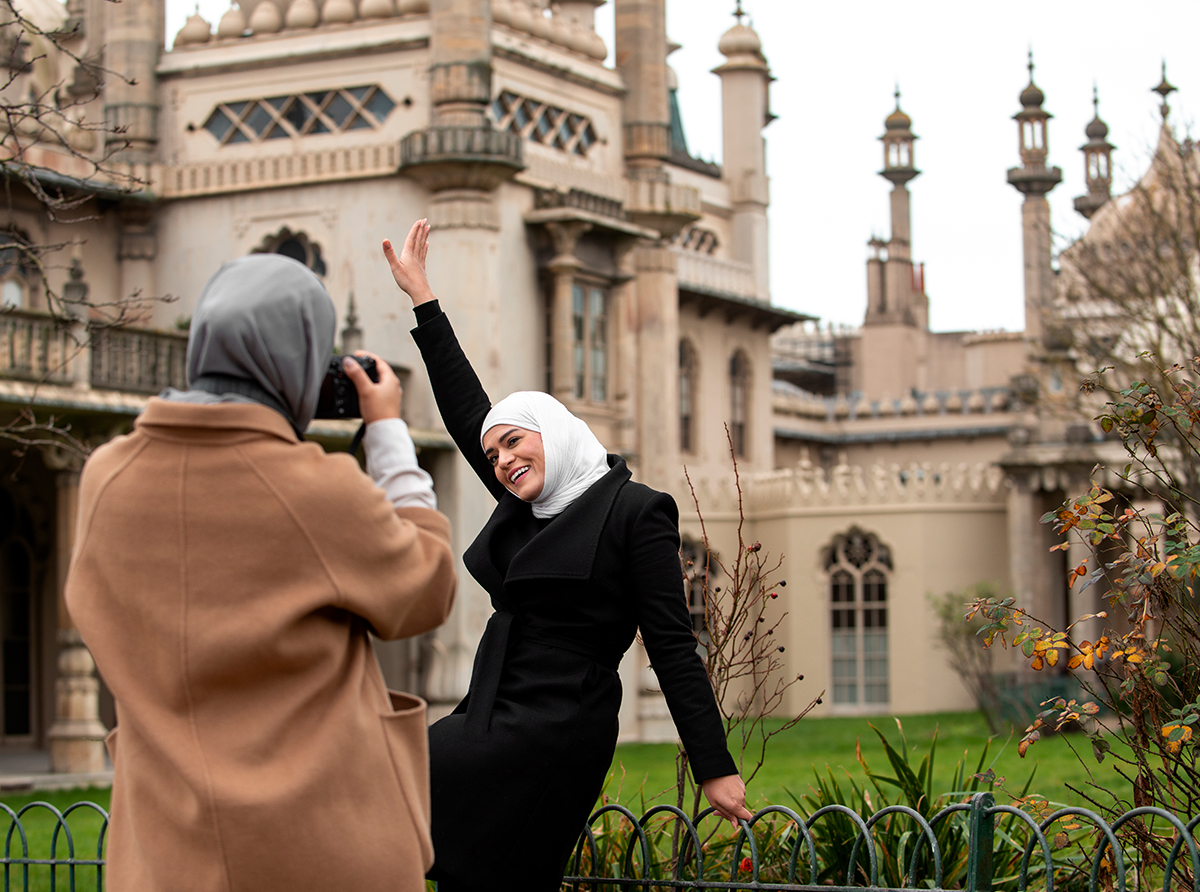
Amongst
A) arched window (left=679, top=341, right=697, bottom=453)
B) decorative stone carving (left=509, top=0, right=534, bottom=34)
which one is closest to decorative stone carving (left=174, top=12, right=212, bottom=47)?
decorative stone carving (left=509, top=0, right=534, bottom=34)

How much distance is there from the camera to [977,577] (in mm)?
29109

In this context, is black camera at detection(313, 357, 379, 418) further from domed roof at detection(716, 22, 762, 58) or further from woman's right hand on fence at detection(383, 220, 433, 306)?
domed roof at detection(716, 22, 762, 58)

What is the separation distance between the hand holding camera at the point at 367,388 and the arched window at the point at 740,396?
2867cm

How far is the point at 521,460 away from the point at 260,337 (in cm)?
122

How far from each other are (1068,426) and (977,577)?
9.94ft

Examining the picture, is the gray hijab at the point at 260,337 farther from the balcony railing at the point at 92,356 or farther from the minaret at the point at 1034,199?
the minaret at the point at 1034,199

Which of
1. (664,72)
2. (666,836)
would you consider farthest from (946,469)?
(666,836)

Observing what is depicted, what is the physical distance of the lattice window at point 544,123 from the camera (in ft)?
75.3

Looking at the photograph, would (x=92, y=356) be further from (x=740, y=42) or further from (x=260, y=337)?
(x=740, y=42)

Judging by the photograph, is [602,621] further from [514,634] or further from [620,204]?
[620,204]

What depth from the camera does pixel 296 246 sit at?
22938 millimetres

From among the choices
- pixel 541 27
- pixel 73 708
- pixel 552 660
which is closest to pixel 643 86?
pixel 541 27

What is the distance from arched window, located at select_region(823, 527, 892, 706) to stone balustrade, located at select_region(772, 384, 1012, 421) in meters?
8.88

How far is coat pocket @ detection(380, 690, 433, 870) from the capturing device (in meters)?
3.18
